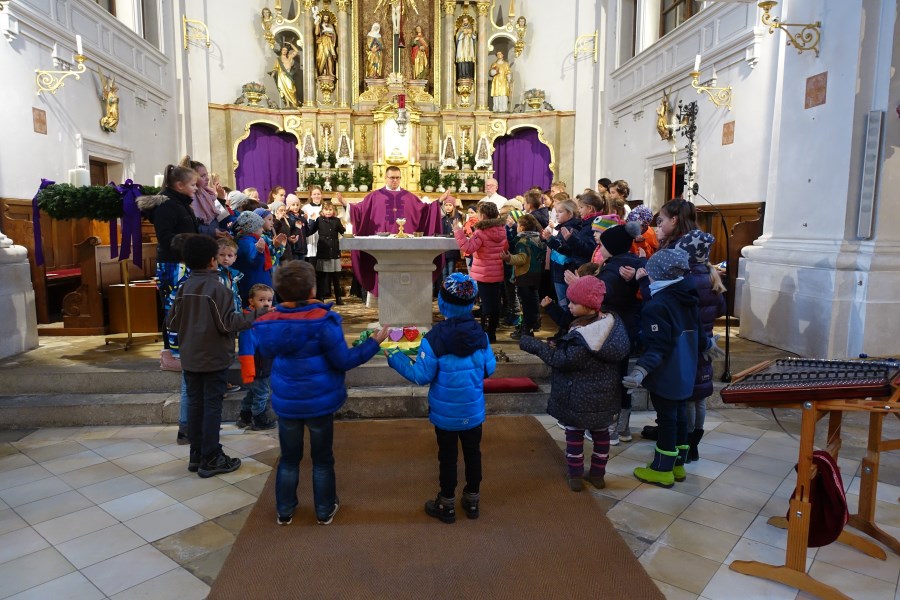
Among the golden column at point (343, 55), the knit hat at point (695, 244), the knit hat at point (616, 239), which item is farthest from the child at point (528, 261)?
the golden column at point (343, 55)

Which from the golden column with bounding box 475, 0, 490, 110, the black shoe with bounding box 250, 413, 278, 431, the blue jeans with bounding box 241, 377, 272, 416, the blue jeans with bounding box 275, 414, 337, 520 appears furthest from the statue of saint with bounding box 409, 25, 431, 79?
the blue jeans with bounding box 275, 414, 337, 520

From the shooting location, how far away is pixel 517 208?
6711 millimetres

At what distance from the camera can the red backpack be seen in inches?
91.1

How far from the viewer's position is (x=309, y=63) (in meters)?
12.3

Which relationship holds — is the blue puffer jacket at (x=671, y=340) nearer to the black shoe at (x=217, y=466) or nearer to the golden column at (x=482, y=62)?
the black shoe at (x=217, y=466)

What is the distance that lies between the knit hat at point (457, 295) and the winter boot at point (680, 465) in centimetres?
162

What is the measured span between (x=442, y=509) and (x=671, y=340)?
147cm

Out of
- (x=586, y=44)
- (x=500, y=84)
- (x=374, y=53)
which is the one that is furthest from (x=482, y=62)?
(x=374, y=53)

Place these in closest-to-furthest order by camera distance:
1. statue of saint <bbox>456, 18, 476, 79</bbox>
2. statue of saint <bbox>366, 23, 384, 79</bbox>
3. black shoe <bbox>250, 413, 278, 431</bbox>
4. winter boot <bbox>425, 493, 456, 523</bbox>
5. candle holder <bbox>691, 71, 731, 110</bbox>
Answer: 1. winter boot <bbox>425, 493, 456, 523</bbox>
2. black shoe <bbox>250, 413, 278, 431</bbox>
3. candle holder <bbox>691, 71, 731, 110</bbox>
4. statue of saint <bbox>366, 23, 384, 79</bbox>
5. statue of saint <bbox>456, 18, 476, 79</bbox>

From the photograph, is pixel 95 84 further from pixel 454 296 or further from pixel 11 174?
pixel 454 296

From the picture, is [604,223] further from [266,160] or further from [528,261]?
[266,160]

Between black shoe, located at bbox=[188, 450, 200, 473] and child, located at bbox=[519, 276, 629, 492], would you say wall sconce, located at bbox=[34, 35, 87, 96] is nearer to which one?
black shoe, located at bbox=[188, 450, 200, 473]

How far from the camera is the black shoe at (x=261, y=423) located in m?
4.13

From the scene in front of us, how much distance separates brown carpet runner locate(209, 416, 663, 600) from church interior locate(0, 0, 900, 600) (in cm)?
4
